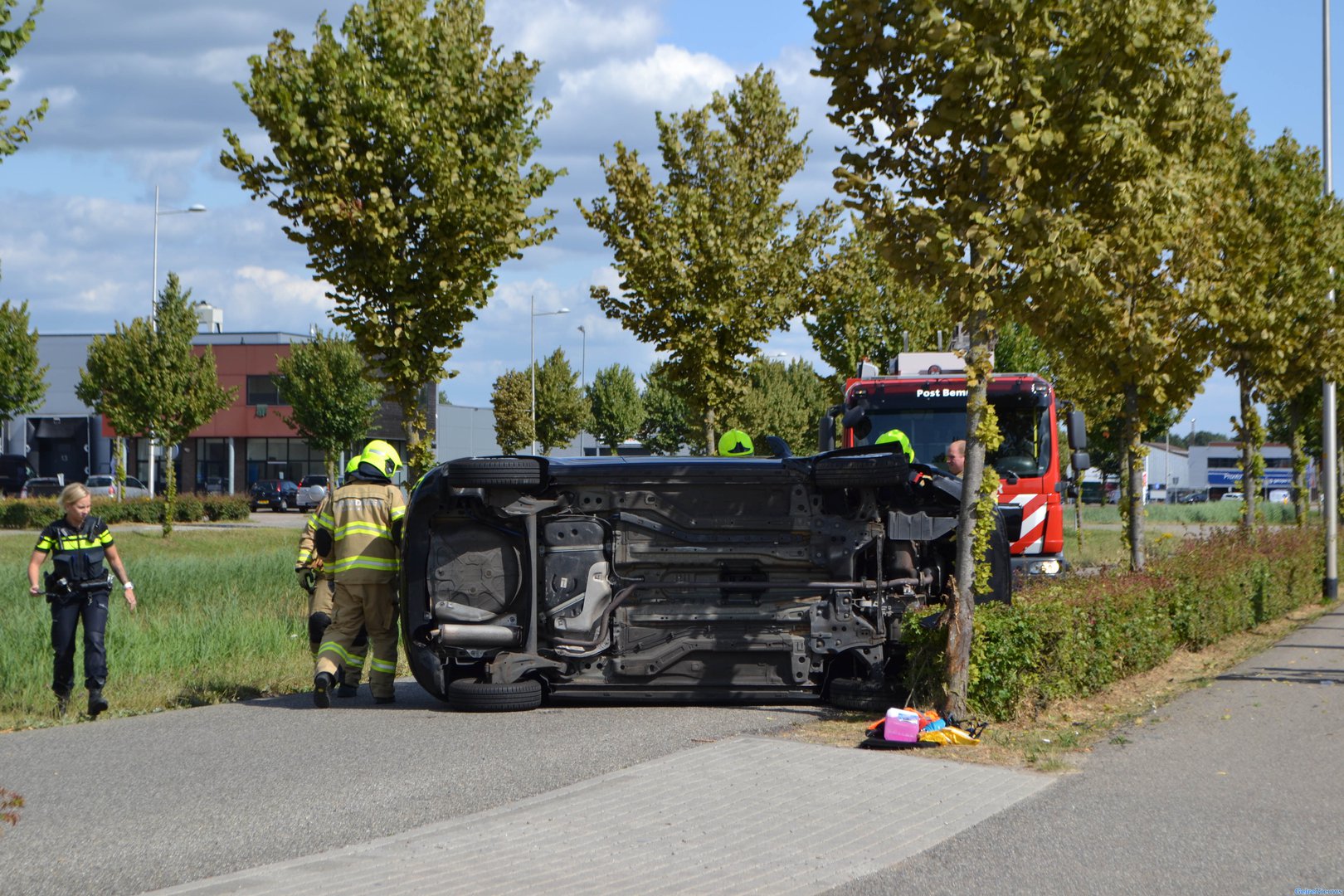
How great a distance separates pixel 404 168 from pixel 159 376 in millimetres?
25316

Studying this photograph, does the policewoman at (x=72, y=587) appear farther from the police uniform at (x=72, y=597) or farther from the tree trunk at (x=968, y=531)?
the tree trunk at (x=968, y=531)

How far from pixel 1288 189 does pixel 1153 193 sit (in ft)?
37.2

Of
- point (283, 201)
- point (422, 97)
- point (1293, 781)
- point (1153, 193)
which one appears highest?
point (422, 97)

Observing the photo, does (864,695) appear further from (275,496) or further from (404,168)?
(275,496)

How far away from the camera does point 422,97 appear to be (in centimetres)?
1341

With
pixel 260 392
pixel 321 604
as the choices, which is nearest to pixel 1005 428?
pixel 321 604

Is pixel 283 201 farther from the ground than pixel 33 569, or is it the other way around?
pixel 283 201

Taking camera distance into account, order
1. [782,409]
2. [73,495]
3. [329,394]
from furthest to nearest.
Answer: [782,409], [329,394], [73,495]

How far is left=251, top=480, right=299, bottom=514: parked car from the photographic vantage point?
55.9 meters

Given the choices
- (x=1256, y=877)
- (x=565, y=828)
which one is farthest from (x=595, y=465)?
(x=1256, y=877)

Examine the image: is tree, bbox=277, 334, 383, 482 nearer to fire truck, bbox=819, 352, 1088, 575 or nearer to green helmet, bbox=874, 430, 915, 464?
fire truck, bbox=819, 352, 1088, 575

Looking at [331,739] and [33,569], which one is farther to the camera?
[33,569]

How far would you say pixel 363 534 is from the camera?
921 centimetres

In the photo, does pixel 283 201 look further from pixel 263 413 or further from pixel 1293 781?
pixel 263 413
